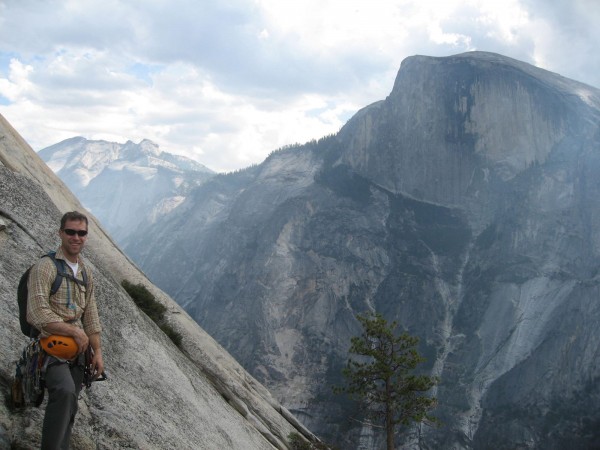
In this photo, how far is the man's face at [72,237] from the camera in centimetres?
632

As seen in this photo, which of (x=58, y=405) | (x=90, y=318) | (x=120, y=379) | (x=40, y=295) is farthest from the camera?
(x=120, y=379)

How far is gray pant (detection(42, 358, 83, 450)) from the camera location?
5.82 m

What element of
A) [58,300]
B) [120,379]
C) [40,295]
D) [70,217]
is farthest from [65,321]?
[120,379]

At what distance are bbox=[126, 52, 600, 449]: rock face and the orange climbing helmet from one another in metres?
70.2

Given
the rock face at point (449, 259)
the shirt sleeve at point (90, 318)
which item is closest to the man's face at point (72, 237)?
the shirt sleeve at point (90, 318)

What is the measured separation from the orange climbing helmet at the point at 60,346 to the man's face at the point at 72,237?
1016 millimetres

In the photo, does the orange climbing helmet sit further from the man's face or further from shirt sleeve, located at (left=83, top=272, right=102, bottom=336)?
the man's face

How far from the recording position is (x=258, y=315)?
9569cm

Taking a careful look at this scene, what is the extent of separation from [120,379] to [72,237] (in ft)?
16.0

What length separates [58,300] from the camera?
6254 mm

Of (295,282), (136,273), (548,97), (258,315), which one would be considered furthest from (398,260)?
(136,273)

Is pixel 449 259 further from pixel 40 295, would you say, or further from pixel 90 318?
pixel 40 295

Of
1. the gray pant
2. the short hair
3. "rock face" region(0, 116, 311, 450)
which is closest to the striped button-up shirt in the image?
the short hair

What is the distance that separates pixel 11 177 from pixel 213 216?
15863 cm
